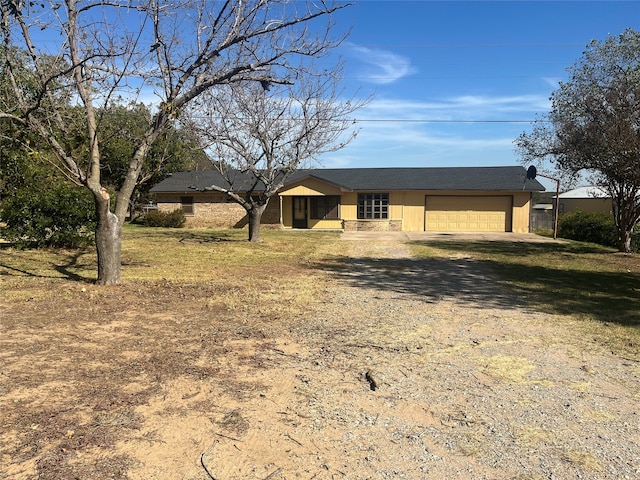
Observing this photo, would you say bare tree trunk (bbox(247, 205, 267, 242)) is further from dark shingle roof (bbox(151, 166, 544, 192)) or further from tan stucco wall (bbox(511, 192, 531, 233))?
tan stucco wall (bbox(511, 192, 531, 233))

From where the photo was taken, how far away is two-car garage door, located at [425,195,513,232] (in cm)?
2727

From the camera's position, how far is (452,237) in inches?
935

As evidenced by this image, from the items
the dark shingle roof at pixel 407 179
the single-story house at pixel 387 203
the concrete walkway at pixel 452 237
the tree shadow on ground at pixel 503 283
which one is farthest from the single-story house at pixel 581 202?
the tree shadow on ground at pixel 503 283

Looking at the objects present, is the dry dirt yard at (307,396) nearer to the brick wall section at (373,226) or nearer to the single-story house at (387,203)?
the brick wall section at (373,226)

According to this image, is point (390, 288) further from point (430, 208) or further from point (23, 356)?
point (430, 208)

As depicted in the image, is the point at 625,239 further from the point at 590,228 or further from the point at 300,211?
the point at 300,211

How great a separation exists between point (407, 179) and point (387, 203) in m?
2.38

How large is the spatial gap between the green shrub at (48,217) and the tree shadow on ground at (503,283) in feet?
22.6

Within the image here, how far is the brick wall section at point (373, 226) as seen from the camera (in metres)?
27.4

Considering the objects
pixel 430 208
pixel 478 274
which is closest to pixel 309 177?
pixel 430 208

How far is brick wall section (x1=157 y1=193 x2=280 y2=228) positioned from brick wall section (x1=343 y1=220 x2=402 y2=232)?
4438 millimetres

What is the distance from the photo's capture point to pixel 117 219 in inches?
330

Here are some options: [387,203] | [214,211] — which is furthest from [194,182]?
[387,203]

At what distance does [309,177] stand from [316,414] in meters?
24.2
